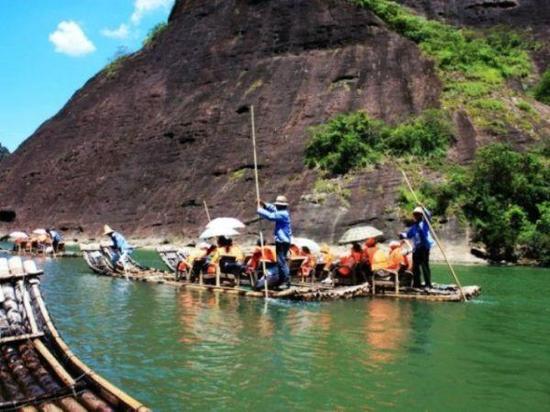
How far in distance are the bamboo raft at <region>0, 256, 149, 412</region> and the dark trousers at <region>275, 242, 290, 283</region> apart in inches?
309

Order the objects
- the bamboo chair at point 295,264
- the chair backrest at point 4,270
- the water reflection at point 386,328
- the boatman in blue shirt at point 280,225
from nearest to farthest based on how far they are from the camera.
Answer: the chair backrest at point 4,270 < the water reflection at point 386,328 < the boatman in blue shirt at point 280,225 < the bamboo chair at point 295,264

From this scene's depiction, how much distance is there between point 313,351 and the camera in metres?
11.2

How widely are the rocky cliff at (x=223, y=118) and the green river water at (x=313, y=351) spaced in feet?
75.4

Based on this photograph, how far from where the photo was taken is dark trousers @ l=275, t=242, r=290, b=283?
1778 cm

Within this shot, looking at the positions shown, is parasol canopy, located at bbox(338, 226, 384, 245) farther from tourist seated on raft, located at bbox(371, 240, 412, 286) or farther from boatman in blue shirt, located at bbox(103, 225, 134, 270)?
boatman in blue shirt, located at bbox(103, 225, 134, 270)

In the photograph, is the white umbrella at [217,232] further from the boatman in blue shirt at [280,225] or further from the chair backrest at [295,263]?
the boatman in blue shirt at [280,225]

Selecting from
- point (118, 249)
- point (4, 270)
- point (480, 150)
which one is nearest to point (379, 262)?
point (4, 270)

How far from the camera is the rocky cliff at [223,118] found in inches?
1877

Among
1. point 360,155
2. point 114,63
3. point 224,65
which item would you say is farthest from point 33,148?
point 360,155

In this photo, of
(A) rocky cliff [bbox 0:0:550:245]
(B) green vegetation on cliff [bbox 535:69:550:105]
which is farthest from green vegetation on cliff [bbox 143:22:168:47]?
(B) green vegetation on cliff [bbox 535:69:550:105]

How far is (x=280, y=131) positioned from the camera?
171ft

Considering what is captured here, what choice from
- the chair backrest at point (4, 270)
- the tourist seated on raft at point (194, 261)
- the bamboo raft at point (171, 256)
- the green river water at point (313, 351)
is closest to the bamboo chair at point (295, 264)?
the tourist seated on raft at point (194, 261)

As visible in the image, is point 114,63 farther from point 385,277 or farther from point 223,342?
point 223,342

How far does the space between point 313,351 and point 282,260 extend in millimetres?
6977
